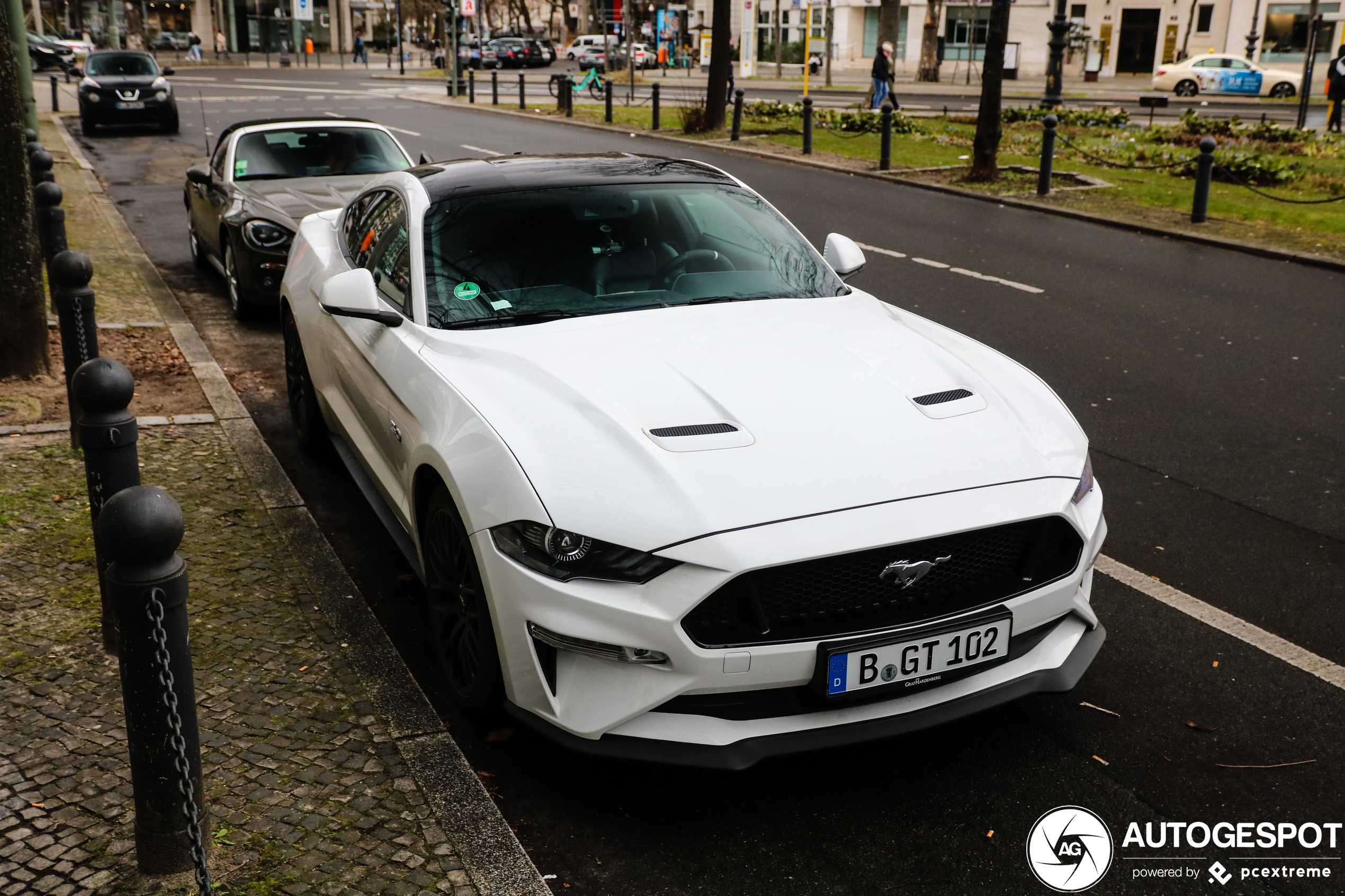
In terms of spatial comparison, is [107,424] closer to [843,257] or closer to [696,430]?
[696,430]

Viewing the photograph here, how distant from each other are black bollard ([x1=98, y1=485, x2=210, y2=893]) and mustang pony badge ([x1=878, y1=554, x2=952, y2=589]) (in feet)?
5.49

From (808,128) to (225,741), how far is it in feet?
63.3

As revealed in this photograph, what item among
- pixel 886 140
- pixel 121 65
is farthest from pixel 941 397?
pixel 121 65

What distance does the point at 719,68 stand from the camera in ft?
85.3

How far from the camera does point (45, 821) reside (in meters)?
3.08

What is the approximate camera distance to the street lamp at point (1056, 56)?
990 inches

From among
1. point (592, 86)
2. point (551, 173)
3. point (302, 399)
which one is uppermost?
point (551, 173)

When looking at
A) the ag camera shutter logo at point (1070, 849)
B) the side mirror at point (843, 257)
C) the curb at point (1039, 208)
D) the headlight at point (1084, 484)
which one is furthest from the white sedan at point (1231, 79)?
the ag camera shutter logo at point (1070, 849)

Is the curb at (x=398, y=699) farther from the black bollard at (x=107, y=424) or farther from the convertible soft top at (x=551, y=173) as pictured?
the convertible soft top at (x=551, y=173)

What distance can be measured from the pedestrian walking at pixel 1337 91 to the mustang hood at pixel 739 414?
1000 inches

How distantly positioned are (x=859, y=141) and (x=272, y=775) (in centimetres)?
2200

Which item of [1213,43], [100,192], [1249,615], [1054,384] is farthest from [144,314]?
[1213,43]

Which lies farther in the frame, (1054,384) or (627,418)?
(1054,384)

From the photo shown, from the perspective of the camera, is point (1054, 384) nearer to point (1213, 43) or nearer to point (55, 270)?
point (55, 270)
